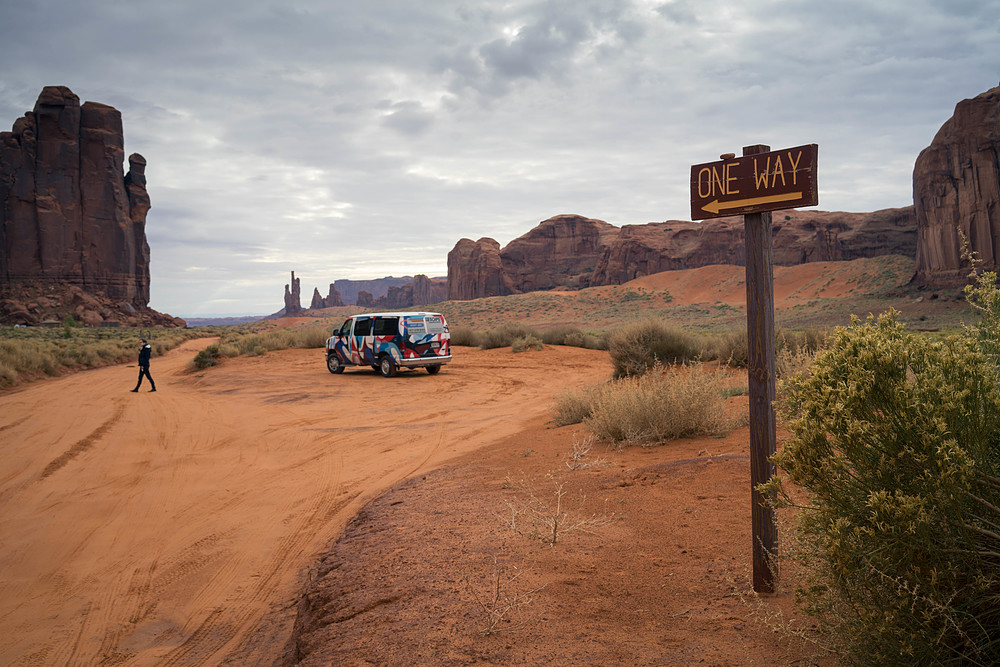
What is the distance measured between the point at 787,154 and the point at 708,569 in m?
2.64

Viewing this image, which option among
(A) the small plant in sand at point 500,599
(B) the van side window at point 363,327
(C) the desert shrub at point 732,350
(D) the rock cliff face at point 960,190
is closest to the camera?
(A) the small plant in sand at point 500,599

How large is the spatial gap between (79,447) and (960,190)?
50.5 meters

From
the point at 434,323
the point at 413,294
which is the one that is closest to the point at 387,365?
the point at 434,323

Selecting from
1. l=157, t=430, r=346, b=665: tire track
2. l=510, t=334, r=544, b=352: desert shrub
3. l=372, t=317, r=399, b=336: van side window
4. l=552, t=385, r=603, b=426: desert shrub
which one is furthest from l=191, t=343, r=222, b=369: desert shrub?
l=157, t=430, r=346, b=665: tire track

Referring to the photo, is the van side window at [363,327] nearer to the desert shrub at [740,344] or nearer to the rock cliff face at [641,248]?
the desert shrub at [740,344]

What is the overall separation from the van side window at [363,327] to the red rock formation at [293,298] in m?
164

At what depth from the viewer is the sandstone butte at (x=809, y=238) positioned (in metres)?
40.4

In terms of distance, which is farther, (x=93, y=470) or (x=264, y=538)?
(x=93, y=470)

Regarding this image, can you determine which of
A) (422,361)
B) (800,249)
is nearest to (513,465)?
(422,361)

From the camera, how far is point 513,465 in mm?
7762

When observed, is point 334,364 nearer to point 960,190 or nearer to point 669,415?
point 669,415

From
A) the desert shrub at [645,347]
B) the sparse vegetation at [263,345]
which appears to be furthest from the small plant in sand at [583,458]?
the sparse vegetation at [263,345]

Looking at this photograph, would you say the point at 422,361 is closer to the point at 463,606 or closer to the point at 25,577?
the point at 25,577

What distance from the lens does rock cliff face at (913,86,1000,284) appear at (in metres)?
39.5
